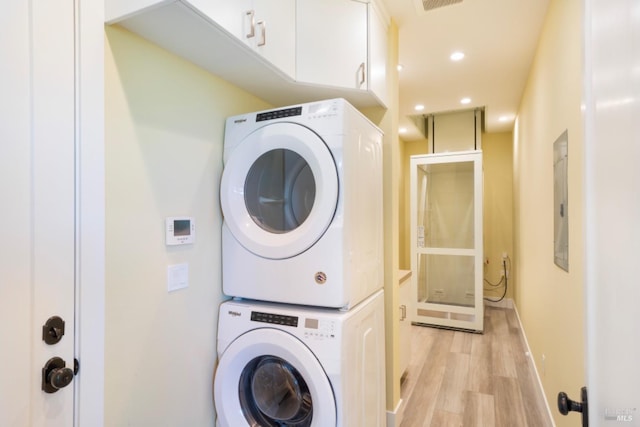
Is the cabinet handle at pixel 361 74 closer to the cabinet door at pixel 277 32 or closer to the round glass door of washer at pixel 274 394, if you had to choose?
the cabinet door at pixel 277 32

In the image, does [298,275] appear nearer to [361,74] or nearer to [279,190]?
[279,190]

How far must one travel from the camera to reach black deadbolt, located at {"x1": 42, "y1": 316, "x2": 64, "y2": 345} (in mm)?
882

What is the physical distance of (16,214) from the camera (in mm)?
826

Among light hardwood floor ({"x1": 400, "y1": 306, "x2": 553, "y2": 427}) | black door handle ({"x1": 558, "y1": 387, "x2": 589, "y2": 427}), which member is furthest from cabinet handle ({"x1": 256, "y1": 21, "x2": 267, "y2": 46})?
light hardwood floor ({"x1": 400, "y1": 306, "x2": 553, "y2": 427})

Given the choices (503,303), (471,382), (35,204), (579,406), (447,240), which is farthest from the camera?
(503,303)

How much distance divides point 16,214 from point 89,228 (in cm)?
18

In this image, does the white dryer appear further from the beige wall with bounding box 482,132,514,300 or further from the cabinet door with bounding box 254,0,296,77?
the beige wall with bounding box 482,132,514,300

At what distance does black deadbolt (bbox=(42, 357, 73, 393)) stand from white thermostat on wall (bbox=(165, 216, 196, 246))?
0.48 m

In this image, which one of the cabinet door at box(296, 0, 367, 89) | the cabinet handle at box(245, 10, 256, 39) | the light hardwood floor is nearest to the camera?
the cabinet handle at box(245, 10, 256, 39)

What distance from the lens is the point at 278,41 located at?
4.43ft

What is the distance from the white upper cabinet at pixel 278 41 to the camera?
1.02m

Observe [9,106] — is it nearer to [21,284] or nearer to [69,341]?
[21,284]

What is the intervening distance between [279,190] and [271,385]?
3.08 ft

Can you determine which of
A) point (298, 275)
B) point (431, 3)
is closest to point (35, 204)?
point (298, 275)
